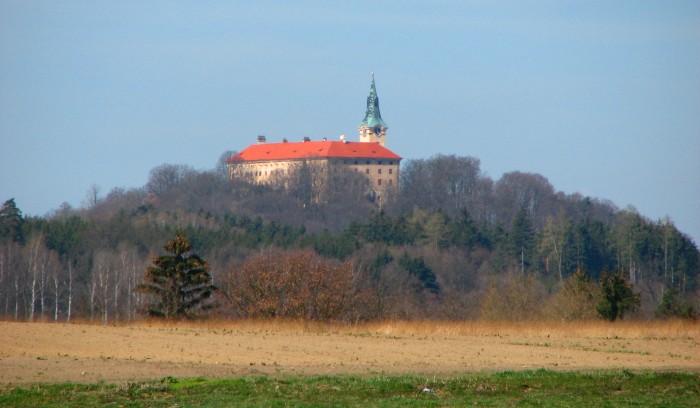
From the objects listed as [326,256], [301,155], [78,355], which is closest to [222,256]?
[326,256]

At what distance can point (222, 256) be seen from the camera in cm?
9444

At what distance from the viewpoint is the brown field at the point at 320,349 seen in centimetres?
2403

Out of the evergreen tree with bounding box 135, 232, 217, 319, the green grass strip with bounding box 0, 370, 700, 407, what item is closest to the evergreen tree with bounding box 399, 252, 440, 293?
the evergreen tree with bounding box 135, 232, 217, 319

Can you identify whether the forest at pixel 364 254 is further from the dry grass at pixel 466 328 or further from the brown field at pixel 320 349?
the brown field at pixel 320 349

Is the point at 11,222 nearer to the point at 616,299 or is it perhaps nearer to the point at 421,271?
the point at 421,271

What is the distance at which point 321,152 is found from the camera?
189 metres

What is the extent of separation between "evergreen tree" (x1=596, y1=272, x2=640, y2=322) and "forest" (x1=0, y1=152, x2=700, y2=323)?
0.06 meters

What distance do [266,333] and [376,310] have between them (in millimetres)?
20507

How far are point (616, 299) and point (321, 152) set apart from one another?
142 meters

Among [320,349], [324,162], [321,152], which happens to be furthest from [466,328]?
[321,152]

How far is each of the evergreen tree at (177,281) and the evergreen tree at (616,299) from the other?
1499cm

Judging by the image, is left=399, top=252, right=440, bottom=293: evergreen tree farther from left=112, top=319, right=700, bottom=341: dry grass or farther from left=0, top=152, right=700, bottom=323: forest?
left=112, top=319, right=700, bottom=341: dry grass

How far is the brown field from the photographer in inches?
946

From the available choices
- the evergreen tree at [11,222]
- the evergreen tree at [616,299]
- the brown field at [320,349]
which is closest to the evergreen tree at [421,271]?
the evergreen tree at [11,222]
